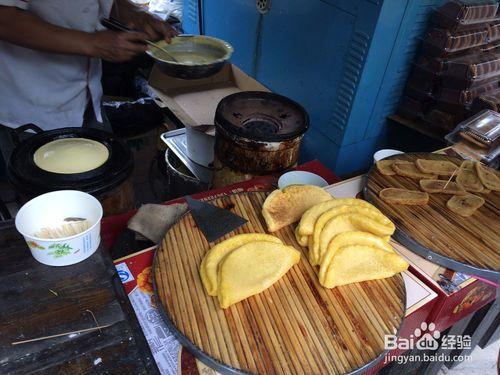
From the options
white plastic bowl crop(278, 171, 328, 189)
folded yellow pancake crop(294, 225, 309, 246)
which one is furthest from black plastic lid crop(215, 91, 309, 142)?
folded yellow pancake crop(294, 225, 309, 246)

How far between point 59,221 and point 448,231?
1.50 meters

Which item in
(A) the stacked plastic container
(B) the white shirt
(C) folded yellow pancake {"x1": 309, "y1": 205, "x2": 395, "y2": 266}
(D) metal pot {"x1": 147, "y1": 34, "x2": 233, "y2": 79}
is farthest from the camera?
(D) metal pot {"x1": 147, "y1": 34, "x2": 233, "y2": 79}

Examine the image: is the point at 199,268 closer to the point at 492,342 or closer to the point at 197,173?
the point at 197,173

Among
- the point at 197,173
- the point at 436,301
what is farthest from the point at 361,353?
the point at 197,173

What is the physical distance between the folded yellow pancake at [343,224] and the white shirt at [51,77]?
6.54ft

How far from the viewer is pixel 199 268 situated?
1.31 meters

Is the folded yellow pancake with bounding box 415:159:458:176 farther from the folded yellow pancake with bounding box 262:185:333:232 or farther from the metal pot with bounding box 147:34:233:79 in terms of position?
the metal pot with bounding box 147:34:233:79

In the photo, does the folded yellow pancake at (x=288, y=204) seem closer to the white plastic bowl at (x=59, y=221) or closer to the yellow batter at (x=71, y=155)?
the white plastic bowl at (x=59, y=221)

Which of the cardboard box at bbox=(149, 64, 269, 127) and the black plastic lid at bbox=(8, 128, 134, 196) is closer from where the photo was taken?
the black plastic lid at bbox=(8, 128, 134, 196)

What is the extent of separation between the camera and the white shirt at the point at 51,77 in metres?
2.31

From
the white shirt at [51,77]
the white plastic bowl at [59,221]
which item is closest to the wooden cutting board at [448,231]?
the white plastic bowl at [59,221]

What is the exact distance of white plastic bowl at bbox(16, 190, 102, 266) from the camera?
3.86 feet

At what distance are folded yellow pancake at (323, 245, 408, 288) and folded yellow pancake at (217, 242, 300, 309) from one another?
0.45 ft

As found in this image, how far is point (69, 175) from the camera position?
1842mm
